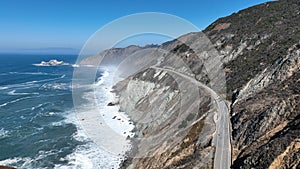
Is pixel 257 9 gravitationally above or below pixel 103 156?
above

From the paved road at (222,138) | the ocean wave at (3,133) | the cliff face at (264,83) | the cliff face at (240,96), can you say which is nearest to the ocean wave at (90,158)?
the cliff face at (240,96)

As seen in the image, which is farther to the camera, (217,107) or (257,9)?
(257,9)

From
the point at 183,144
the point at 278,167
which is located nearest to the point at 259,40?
the point at 183,144

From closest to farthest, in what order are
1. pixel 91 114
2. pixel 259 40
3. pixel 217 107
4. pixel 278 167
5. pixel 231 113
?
pixel 278 167 → pixel 231 113 → pixel 217 107 → pixel 259 40 → pixel 91 114

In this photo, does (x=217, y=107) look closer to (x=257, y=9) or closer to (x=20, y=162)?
(x=20, y=162)

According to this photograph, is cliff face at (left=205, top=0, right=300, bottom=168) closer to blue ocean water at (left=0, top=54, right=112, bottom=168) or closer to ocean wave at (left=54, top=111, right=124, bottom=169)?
ocean wave at (left=54, top=111, right=124, bottom=169)

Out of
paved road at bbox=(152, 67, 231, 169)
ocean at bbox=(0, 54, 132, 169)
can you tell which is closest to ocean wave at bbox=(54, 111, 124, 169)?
ocean at bbox=(0, 54, 132, 169)

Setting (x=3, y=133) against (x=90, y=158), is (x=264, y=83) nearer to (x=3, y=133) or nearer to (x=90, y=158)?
(x=90, y=158)

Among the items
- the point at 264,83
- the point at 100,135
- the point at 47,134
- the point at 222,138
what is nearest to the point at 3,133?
the point at 47,134
